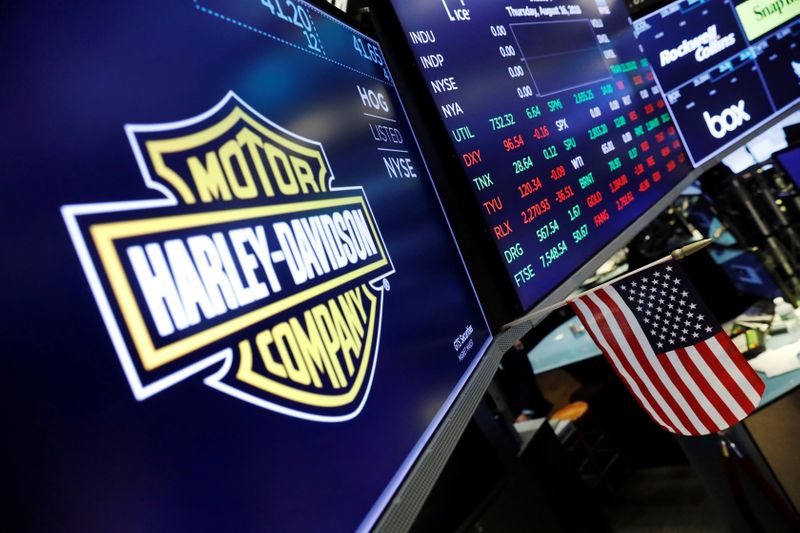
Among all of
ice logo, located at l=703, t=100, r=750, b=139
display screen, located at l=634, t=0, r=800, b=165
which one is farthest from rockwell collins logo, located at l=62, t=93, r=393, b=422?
ice logo, located at l=703, t=100, r=750, b=139

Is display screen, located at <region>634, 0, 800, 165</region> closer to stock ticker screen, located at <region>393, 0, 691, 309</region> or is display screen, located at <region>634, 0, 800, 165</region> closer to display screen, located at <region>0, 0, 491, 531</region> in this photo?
stock ticker screen, located at <region>393, 0, 691, 309</region>

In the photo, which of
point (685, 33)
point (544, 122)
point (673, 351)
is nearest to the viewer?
point (673, 351)

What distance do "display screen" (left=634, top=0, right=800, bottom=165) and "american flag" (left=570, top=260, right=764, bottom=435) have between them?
2.03m

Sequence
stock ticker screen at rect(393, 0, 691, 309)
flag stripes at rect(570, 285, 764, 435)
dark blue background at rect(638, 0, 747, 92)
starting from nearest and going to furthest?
flag stripes at rect(570, 285, 764, 435)
stock ticker screen at rect(393, 0, 691, 309)
dark blue background at rect(638, 0, 747, 92)

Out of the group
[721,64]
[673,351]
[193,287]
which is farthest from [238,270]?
[721,64]

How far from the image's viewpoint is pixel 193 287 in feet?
2.31

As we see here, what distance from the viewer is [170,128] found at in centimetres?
76

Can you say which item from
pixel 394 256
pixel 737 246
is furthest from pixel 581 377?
pixel 394 256

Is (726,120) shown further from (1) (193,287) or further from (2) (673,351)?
(1) (193,287)

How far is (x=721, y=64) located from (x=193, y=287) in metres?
3.82

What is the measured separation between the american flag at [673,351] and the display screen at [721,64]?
203 cm

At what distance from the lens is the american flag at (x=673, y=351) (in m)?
1.65

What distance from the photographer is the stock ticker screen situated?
6.13 ft

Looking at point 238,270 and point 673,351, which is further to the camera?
point 673,351
